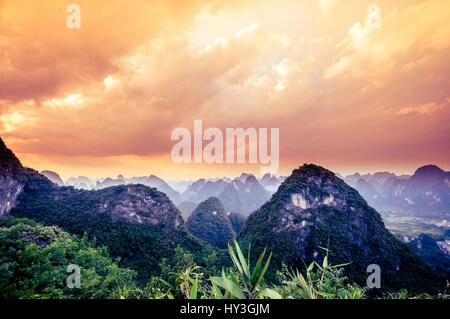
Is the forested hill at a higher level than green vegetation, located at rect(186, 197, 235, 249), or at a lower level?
higher

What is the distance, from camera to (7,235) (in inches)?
356

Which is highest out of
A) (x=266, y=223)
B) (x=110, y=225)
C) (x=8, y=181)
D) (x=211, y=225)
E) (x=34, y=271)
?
(x=8, y=181)

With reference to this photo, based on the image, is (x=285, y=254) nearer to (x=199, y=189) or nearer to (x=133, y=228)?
(x=133, y=228)

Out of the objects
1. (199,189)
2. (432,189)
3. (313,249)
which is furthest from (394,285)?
(432,189)

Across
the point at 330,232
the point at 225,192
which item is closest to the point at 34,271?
the point at 330,232

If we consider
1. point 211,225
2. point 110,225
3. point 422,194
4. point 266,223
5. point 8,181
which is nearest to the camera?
point 8,181

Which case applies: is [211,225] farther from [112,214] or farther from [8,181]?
[8,181]

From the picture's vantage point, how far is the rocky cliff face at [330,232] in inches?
1170

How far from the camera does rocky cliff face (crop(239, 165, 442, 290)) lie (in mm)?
29719

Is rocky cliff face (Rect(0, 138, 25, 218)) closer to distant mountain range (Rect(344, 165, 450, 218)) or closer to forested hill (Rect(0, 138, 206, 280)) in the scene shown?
forested hill (Rect(0, 138, 206, 280))

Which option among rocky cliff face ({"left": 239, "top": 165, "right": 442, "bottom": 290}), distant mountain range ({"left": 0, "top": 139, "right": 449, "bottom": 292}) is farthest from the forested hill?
rocky cliff face ({"left": 239, "top": 165, "right": 442, "bottom": 290})

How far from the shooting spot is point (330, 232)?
3397 cm

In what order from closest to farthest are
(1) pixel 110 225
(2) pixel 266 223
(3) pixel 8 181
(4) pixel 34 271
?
(4) pixel 34 271 < (3) pixel 8 181 < (1) pixel 110 225 < (2) pixel 266 223
